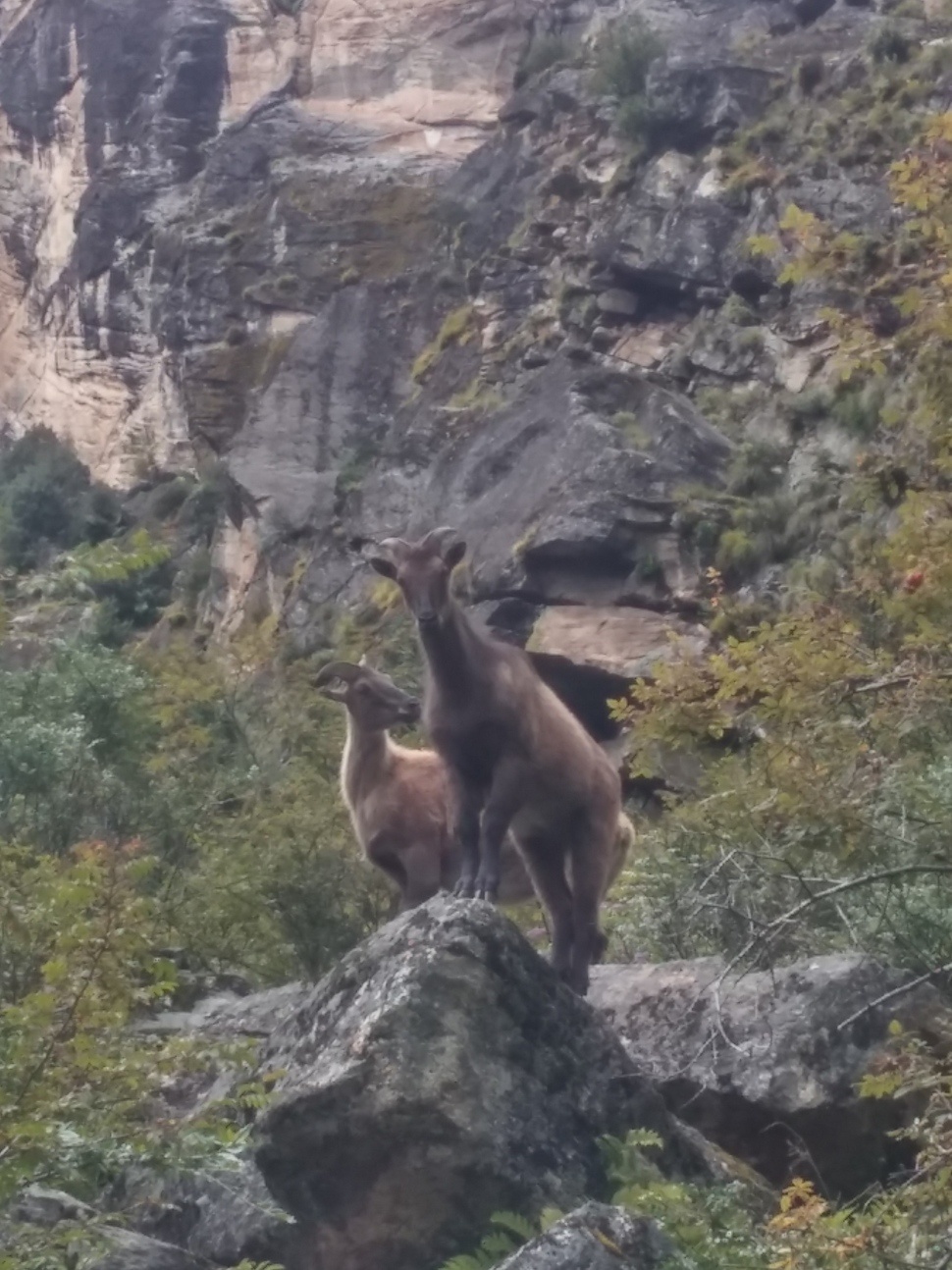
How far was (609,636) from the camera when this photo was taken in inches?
1014

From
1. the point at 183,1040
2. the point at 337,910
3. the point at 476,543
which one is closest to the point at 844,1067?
the point at 183,1040

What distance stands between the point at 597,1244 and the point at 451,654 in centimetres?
372

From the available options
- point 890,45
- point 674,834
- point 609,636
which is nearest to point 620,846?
point 674,834

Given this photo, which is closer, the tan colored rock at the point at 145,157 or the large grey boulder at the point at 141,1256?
the large grey boulder at the point at 141,1256

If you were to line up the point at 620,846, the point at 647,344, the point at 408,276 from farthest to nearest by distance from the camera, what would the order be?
the point at 408,276
the point at 647,344
the point at 620,846

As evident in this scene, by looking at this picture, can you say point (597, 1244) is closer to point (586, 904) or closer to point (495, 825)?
point (495, 825)

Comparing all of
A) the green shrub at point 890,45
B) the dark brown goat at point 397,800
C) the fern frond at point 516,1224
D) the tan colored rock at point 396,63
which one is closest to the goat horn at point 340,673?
the dark brown goat at point 397,800

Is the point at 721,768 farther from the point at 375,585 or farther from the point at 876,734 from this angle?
the point at 375,585

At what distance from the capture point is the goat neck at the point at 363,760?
11672 mm

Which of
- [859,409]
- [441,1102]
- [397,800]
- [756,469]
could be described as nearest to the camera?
[441,1102]

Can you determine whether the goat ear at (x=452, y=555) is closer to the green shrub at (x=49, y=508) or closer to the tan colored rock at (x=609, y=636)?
the tan colored rock at (x=609, y=636)

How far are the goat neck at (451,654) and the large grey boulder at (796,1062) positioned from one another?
6.04 ft

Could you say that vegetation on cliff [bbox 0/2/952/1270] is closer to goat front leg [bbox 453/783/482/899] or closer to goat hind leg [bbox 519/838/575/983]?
goat hind leg [bbox 519/838/575/983]

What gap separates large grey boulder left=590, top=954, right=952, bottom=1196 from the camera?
7730 millimetres
